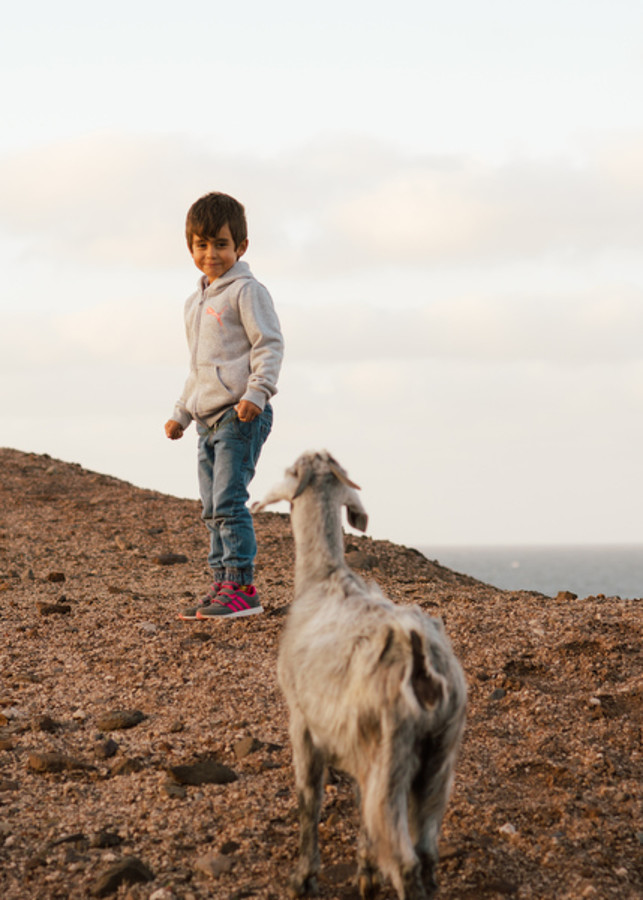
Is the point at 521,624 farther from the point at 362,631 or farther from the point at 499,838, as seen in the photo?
the point at 362,631

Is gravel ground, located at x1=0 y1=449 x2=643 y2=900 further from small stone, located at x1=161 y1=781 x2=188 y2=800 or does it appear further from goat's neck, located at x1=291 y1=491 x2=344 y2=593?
goat's neck, located at x1=291 y1=491 x2=344 y2=593

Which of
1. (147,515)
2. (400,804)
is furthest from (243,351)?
(147,515)

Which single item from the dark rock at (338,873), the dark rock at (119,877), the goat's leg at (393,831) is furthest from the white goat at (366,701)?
the dark rock at (119,877)

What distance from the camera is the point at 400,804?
11.6 feet

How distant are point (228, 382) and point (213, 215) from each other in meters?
1.41

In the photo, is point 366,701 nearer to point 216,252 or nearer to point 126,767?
point 126,767

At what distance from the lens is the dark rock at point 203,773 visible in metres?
5.38

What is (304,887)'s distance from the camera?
13.6 ft

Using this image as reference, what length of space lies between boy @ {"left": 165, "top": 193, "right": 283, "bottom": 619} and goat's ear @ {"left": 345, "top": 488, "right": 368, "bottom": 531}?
10.3 ft

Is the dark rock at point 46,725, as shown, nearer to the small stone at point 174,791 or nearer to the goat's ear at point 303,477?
the small stone at point 174,791

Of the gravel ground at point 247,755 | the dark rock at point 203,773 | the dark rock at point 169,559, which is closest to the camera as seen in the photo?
the gravel ground at point 247,755

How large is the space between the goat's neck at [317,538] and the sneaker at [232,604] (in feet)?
12.7

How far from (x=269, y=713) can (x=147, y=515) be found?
29.6 ft

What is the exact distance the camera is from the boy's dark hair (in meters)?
7.75
